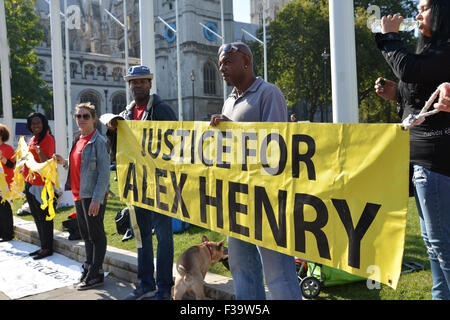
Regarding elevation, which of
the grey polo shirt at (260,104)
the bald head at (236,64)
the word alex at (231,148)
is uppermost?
the bald head at (236,64)

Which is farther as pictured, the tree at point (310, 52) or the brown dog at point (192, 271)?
the tree at point (310, 52)

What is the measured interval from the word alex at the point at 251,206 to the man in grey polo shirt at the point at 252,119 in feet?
0.53

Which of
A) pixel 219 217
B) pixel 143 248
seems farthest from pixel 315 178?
pixel 143 248

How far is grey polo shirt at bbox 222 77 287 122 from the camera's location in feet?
9.30

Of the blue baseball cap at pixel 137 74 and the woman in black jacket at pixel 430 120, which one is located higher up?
the blue baseball cap at pixel 137 74

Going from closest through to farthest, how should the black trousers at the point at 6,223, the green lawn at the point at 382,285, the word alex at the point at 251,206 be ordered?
the word alex at the point at 251,206 < the green lawn at the point at 382,285 < the black trousers at the point at 6,223

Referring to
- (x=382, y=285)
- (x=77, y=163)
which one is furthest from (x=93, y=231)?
(x=382, y=285)

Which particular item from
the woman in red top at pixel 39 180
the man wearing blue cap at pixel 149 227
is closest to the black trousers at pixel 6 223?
the woman in red top at pixel 39 180

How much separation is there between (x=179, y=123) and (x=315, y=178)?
5.08 feet

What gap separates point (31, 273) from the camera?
537 cm

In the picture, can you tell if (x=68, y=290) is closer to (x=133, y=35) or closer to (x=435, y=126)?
(x=435, y=126)

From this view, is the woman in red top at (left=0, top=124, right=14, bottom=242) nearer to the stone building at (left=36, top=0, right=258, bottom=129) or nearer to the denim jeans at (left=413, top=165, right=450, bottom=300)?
the denim jeans at (left=413, top=165, right=450, bottom=300)

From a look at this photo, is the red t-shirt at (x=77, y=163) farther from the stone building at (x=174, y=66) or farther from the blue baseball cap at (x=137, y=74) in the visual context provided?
the stone building at (x=174, y=66)

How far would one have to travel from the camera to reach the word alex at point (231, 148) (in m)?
2.61
